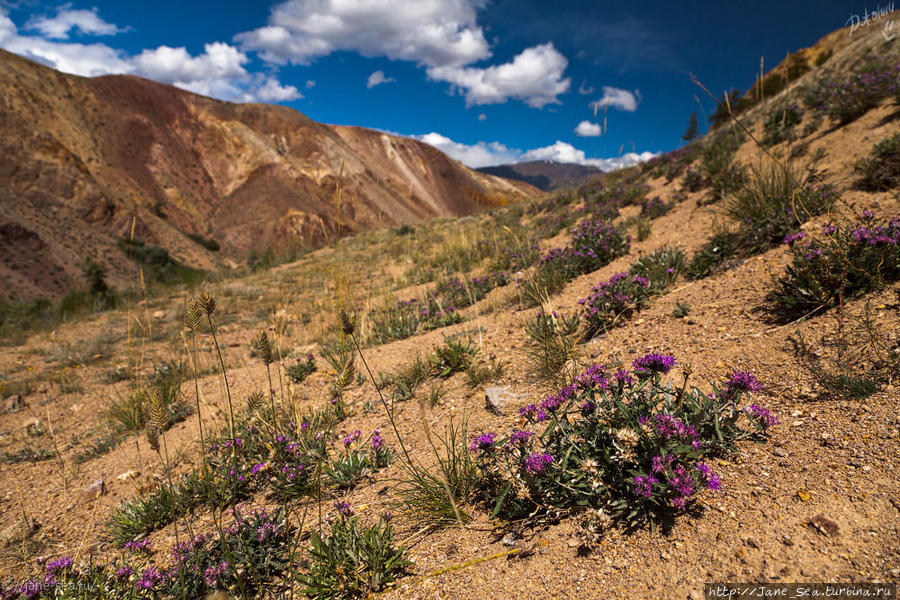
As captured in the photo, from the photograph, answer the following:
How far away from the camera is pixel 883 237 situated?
2.40m

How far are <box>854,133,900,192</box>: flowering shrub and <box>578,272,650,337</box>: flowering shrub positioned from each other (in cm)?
242

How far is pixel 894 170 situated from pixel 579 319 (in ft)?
10.6

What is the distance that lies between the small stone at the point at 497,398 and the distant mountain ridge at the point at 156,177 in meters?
8.62

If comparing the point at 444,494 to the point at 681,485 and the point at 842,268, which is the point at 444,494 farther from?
the point at 842,268

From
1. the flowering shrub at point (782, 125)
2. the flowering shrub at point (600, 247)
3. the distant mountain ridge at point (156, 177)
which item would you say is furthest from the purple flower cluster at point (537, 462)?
the distant mountain ridge at point (156, 177)

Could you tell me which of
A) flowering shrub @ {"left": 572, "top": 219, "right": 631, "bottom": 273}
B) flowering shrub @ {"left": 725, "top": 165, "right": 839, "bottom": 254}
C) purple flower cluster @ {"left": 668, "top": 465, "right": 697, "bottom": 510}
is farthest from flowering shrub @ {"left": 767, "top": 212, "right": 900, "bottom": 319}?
flowering shrub @ {"left": 572, "top": 219, "right": 631, "bottom": 273}

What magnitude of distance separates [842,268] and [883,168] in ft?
7.43

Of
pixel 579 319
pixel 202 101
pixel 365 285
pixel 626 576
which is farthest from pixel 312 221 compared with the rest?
pixel 626 576

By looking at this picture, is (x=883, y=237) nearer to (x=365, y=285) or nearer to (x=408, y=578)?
(x=408, y=578)

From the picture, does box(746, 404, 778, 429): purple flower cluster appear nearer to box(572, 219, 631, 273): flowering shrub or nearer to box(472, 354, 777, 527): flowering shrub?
box(472, 354, 777, 527): flowering shrub

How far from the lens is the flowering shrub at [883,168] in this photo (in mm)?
3580

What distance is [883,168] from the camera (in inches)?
144

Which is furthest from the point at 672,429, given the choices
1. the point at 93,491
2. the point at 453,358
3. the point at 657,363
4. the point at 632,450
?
the point at 93,491

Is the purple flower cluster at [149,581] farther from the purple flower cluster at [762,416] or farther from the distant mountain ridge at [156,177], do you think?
the distant mountain ridge at [156,177]
